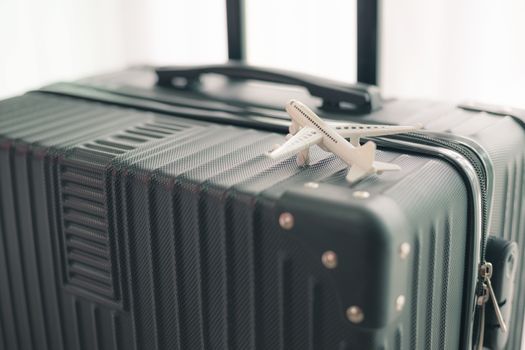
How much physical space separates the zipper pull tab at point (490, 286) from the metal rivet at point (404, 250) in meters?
0.18

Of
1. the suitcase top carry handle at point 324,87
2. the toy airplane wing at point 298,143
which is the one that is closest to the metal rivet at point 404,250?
the toy airplane wing at point 298,143

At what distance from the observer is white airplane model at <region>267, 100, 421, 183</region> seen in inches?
24.6

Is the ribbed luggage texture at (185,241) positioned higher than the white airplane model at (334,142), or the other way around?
the white airplane model at (334,142)

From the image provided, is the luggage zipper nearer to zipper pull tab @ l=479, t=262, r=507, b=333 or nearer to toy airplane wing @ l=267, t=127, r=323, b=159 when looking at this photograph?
zipper pull tab @ l=479, t=262, r=507, b=333

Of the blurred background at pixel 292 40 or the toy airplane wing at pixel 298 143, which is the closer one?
the toy airplane wing at pixel 298 143

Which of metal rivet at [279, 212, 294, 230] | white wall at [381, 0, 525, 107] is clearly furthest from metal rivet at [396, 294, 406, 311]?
white wall at [381, 0, 525, 107]

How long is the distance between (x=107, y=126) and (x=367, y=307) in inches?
16.7

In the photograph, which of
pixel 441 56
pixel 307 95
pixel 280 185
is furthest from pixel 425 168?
pixel 441 56

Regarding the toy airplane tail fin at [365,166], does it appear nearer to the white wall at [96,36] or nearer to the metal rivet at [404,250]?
the metal rivet at [404,250]

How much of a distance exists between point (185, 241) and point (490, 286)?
0.32 meters

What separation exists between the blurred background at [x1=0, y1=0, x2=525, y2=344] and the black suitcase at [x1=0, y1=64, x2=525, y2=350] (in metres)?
0.24

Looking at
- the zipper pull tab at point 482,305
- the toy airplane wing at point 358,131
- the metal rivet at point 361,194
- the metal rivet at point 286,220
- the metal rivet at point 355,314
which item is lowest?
the zipper pull tab at point 482,305

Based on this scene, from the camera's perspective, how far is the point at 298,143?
65 centimetres

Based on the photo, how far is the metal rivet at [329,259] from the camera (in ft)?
1.86
